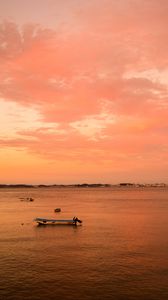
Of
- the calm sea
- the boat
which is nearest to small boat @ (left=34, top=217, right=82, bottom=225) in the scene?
the boat

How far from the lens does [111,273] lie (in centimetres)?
3853

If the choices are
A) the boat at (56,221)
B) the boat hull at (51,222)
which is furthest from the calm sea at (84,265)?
the boat hull at (51,222)

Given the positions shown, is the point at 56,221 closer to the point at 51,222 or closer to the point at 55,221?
the point at 55,221

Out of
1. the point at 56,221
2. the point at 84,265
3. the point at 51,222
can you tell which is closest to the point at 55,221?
the point at 56,221

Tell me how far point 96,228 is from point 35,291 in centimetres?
4364

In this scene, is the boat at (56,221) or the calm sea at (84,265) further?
the boat at (56,221)

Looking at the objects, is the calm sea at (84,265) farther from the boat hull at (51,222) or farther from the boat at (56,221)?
the boat hull at (51,222)

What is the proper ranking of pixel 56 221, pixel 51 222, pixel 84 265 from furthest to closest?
1. pixel 51 222
2. pixel 56 221
3. pixel 84 265

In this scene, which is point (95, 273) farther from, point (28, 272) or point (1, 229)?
point (1, 229)

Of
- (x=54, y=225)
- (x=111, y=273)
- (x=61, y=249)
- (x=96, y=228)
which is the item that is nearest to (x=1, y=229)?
(x=54, y=225)

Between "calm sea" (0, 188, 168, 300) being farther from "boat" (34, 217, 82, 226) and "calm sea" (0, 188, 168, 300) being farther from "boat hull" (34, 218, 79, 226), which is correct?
"boat hull" (34, 218, 79, 226)

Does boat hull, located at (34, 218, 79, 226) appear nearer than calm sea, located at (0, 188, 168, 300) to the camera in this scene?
No

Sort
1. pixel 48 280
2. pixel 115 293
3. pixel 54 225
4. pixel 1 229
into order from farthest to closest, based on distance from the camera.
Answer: pixel 54 225 → pixel 1 229 → pixel 48 280 → pixel 115 293

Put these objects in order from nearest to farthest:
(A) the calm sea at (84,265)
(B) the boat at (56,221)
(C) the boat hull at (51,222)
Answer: (A) the calm sea at (84,265)
(B) the boat at (56,221)
(C) the boat hull at (51,222)
